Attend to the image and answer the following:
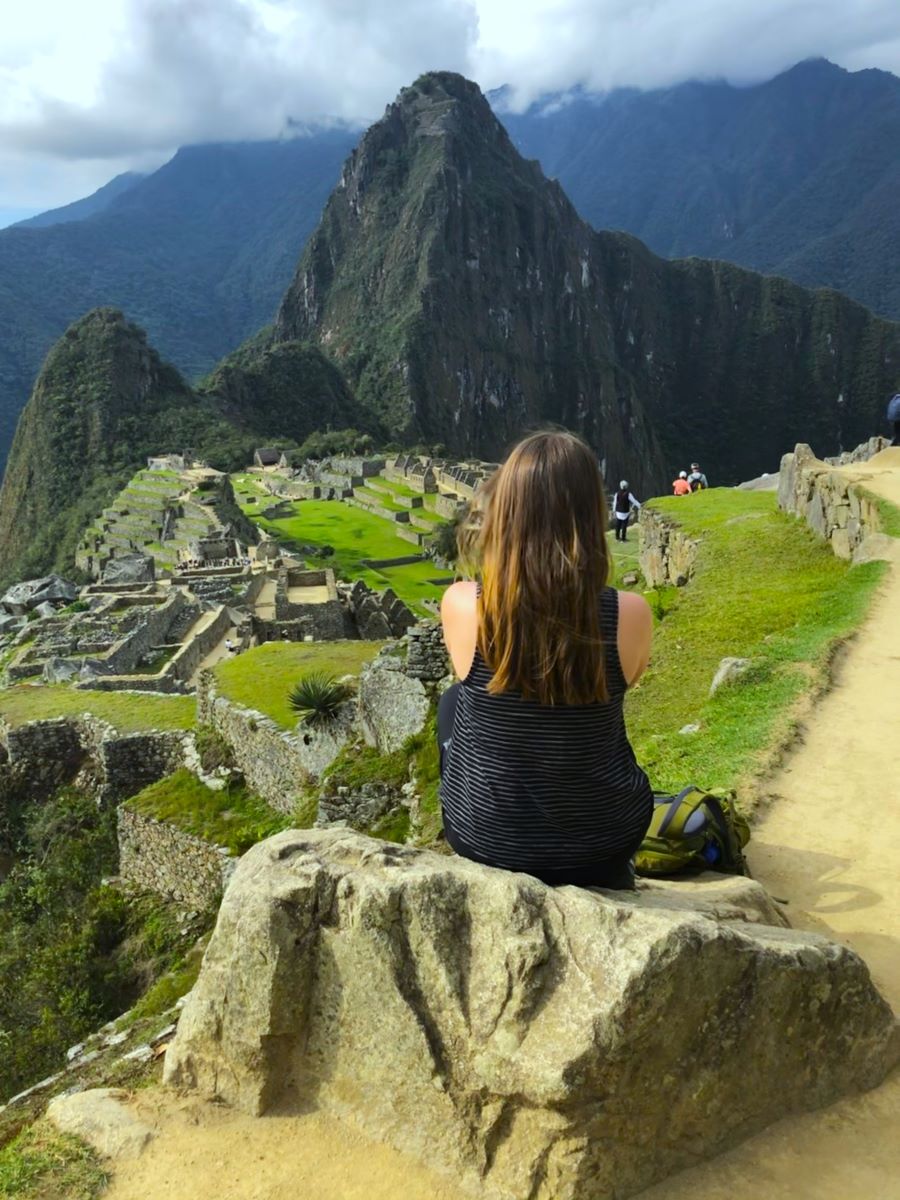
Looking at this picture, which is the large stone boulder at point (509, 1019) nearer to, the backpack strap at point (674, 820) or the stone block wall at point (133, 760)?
the backpack strap at point (674, 820)

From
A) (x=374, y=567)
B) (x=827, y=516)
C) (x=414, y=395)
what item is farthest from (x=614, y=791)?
(x=414, y=395)

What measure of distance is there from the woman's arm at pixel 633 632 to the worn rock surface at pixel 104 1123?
7.22 feet

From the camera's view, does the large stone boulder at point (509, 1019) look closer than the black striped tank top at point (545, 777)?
Yes

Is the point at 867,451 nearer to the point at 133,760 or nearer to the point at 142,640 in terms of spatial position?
the point at 142,640

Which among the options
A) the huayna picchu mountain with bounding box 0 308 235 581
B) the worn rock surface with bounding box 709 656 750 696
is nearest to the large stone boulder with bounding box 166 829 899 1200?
the worn rock surface with bounding box 709 656 750 696

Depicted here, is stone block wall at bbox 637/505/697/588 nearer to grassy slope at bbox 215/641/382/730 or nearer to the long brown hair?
grassy slope at bbox 215/641/382/730

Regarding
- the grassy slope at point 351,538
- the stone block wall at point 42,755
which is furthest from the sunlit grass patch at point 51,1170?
the grassy slope at point 351,538

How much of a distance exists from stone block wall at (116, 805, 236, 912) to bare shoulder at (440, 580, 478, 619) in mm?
7018

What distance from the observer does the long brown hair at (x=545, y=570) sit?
9.80ft

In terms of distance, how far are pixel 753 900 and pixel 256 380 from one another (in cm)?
11455

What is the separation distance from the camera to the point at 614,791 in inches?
128

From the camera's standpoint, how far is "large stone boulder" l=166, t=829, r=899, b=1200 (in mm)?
2713

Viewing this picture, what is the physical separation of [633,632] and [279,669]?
32.2 feet

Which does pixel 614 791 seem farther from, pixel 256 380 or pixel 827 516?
pixel 256 380
